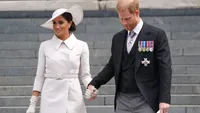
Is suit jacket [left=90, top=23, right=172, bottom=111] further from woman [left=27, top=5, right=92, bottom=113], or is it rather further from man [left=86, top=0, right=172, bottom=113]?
woman [left=27, top=5, right=92, bottom=113]

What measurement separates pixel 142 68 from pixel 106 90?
163 inches

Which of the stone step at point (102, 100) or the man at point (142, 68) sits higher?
the man at point (142, 68)

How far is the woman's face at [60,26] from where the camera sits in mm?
5953

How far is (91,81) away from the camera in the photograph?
561 cm

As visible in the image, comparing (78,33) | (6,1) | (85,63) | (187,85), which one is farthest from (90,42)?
(85,63)

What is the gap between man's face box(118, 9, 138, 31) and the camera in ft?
16.7

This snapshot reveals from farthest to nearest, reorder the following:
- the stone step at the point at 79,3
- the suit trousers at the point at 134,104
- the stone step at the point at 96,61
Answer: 1. the stone step at the point at 79,3
2. the stone step at the point at 96,61
3. the suit trousers at the point at 134,104

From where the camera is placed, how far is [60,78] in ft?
19.6

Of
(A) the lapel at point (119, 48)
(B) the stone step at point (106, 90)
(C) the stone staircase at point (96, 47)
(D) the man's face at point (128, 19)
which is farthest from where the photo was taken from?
(B) the stone step at point (106, 90)

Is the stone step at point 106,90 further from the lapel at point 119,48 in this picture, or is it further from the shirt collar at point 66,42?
the lapel at point 119,48

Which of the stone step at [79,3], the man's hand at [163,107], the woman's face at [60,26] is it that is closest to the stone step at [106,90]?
the woman's face at [60,26]

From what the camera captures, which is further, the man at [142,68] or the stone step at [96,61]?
the stone step at [96,61]

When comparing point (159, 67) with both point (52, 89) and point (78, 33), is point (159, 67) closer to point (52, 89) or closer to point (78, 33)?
point (52, 89)

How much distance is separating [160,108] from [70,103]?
1129 millimetres
